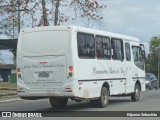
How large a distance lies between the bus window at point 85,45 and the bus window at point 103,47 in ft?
1.49

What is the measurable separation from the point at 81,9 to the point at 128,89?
10.1m

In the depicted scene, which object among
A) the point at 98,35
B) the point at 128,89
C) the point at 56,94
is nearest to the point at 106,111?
the point at 56,94

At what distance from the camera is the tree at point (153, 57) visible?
85400mm

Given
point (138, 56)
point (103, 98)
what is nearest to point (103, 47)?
point (103, 98)

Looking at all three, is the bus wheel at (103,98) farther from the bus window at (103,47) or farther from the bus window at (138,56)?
the bus window at (138,56)

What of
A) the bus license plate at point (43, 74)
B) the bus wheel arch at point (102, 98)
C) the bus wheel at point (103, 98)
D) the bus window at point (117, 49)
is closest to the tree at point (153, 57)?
the bus window at point (117, 49)

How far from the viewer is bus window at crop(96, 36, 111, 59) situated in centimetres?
1925

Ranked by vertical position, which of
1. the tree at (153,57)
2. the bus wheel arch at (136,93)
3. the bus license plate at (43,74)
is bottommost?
the bus wheel arch at (136,93)

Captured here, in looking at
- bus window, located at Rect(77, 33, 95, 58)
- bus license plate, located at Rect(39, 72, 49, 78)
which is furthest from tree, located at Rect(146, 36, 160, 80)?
bus license plate, located at Rect(39, 72, 49, 78)

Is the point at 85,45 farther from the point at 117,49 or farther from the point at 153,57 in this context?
the point at 153,57

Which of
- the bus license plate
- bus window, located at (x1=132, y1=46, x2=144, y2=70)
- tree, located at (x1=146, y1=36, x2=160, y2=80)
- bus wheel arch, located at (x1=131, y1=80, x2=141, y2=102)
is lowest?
bus wheel arch, located at (x1=131, y1=80, x2=141, y2=102)

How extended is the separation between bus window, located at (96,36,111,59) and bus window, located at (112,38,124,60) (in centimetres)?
55

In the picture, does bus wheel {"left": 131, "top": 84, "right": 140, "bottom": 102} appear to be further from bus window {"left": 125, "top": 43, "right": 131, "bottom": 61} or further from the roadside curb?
the roadside curb

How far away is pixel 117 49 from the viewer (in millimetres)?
21141
